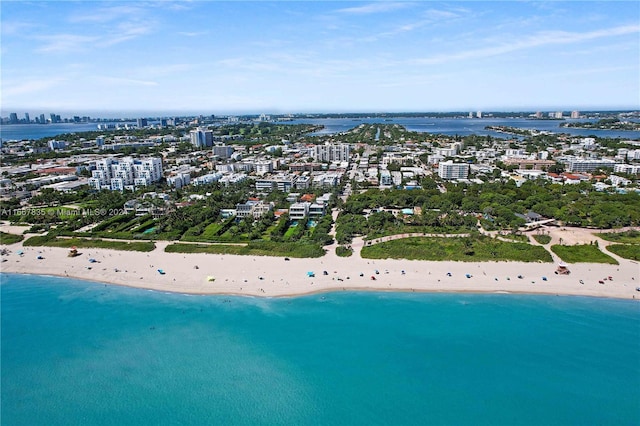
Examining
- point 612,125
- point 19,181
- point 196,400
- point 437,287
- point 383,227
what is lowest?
point 196,400

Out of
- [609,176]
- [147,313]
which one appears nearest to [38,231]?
[147,313]

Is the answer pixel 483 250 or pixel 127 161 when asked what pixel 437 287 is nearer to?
pixel 483 250

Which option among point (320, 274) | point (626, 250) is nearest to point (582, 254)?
point (626, 250)

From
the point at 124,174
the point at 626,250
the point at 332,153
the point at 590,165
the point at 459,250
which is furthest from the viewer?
the point at 332,153

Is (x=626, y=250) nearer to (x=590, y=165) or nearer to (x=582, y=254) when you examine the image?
(x=582, y=254)

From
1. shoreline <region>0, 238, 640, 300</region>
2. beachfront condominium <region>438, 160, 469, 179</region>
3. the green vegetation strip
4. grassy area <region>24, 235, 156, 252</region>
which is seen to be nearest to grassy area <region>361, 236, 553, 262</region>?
shoreline <region>0, 238, 640, 300</region>

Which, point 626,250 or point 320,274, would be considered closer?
point 320,274

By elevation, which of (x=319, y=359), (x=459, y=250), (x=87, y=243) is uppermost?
(x=87, y=243)

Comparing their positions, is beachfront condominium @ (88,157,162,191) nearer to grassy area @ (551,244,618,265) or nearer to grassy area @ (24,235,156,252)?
grassy area @ (24,235,156,252)
